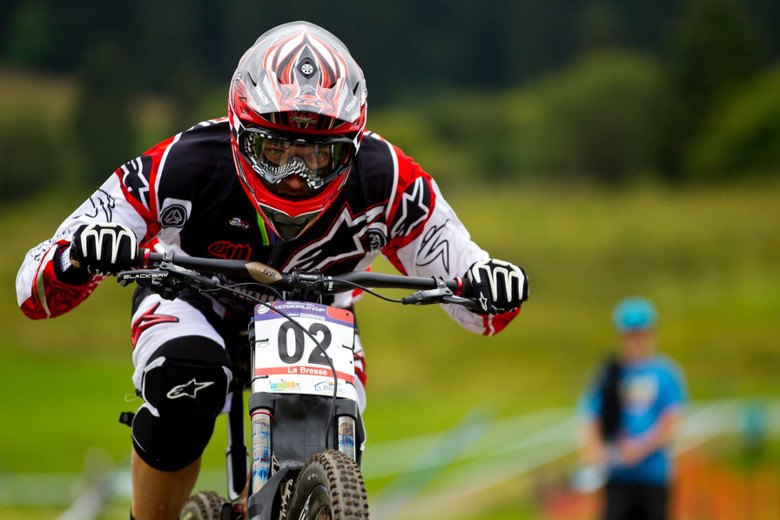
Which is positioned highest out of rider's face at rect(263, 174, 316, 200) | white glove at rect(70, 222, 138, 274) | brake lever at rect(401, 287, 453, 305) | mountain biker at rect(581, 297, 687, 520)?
mountain biker at rect(581, 297, 687, 520)

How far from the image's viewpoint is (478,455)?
653 inches

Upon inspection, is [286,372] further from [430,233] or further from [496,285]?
[430,233]

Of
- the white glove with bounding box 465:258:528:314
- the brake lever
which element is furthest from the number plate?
the white glove with bounding box 465:258:528:314

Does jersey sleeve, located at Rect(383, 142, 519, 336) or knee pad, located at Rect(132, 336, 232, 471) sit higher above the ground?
jersey sleeve, located at Rect(383, 142, 519, 336)

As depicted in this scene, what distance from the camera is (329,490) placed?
3.11 m

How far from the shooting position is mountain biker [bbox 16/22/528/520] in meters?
3.76

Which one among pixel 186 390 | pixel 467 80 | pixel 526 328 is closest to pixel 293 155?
pixel 186 390

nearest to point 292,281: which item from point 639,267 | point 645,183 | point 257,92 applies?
point 257,92

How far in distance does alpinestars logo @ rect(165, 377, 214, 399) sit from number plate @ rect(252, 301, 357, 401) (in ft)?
1.36

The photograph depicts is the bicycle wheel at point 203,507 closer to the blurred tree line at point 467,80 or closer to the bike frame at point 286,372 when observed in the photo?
the bike frame at point 286,372

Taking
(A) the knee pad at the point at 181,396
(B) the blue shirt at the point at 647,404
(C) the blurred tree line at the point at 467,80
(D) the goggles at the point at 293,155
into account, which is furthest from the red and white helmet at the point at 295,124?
(C) the blurred tree line at the point at 467,80

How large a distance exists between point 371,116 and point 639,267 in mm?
14075

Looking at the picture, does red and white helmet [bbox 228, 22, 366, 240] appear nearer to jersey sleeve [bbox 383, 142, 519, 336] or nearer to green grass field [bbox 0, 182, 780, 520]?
jersey sleeve [bbox 383, 142, 519, 336]

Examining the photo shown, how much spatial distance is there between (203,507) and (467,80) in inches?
1727
